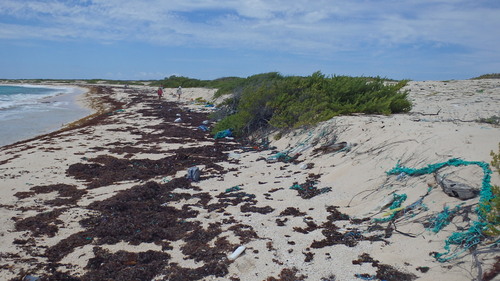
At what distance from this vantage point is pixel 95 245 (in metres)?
4.21

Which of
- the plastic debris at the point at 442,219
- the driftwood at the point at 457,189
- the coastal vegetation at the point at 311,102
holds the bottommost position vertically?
the plastic debris at the point at 442,219

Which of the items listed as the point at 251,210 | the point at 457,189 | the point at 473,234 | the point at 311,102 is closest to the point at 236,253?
the point at 251,210

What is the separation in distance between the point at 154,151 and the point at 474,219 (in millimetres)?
7937

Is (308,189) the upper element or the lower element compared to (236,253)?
upper

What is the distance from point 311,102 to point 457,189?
6602 millimetres

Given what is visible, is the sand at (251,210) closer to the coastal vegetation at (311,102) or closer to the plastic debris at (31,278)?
the plastic debris at (31,278)

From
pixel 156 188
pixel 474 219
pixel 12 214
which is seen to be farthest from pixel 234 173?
pixel 474 219

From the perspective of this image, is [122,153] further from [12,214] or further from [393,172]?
[393,172]

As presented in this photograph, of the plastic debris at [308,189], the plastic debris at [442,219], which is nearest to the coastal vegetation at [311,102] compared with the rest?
the plastic debris at [308,189]

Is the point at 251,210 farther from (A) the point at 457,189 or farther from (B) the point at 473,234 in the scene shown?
(B) the point at 473,234

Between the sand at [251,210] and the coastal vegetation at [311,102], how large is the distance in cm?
114

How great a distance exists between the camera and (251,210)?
517cm

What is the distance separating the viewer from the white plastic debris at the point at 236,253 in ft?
12.3

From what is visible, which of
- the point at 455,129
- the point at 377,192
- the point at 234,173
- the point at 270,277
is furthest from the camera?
the point at 234,173
